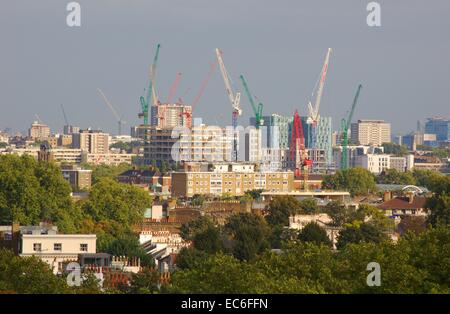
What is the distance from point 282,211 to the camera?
99.3 m

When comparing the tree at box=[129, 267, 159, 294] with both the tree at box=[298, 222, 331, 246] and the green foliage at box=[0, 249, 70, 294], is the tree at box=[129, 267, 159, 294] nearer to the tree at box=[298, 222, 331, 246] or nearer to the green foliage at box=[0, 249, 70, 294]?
the green foliage at box=[0, 249, 70, 294]

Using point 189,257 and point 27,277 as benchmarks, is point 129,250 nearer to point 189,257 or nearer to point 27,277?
point 189,257

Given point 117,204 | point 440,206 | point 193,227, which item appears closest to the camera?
point 193,227

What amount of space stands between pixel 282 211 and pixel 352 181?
224ft

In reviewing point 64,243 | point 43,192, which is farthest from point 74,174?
point 64,243

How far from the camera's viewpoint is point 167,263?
64.2 m

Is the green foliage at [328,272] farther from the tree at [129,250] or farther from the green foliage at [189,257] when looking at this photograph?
the tree at [129,250]

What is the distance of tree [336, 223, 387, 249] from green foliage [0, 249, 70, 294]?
23.6 meters

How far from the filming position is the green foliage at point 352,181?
540 ft

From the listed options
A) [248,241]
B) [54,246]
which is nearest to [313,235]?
[248,241]

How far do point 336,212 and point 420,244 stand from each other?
1780 inches

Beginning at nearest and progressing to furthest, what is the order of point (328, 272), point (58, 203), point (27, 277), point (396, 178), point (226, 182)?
point (328, 272), point (27, 277), point (58, 203), point (226, 182), point (396, 178)

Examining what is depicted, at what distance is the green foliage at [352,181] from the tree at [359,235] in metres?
81.5

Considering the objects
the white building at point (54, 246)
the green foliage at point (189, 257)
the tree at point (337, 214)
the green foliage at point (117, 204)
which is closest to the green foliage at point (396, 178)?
the green foliage at point (117, 204)
